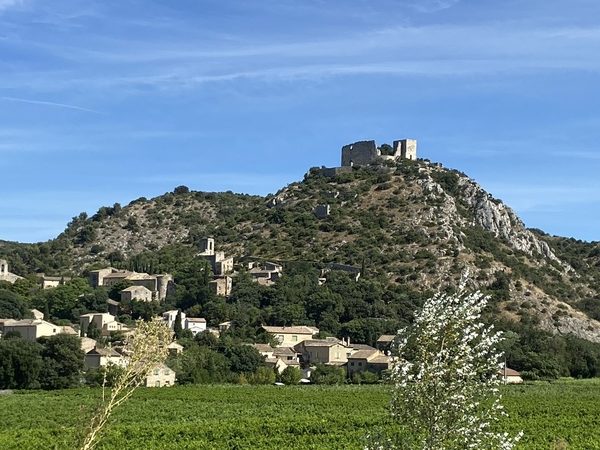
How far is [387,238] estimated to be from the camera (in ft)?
348

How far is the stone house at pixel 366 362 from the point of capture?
7420 cm

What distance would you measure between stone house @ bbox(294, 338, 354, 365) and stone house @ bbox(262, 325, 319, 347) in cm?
403

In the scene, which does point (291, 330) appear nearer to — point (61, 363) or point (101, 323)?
point (101, 323)

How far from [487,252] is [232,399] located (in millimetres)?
60051

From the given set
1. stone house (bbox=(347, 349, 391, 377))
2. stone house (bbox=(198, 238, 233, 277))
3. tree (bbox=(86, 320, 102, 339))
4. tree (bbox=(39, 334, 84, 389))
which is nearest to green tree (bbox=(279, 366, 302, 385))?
stone house (bbox=(347, 349, 391, 377))

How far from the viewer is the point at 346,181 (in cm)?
12481

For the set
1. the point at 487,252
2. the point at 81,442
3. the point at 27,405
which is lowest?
the point at 27,405

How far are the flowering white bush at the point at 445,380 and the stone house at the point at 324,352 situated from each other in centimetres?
6904

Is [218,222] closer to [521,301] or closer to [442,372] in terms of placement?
[521,301]

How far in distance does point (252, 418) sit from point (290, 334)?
48.7 meters

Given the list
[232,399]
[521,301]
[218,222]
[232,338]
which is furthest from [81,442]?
[218,222]

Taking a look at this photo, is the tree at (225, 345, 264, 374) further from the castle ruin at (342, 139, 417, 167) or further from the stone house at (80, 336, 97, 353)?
the castle ruin at (342, 139, 417, 167)

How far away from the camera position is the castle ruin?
13000cm

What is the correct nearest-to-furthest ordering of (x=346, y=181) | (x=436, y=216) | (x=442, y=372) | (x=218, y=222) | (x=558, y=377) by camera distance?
(x=442, y=372) → (x=558, y=377) → (x=436, y=216) → (x=346, y=181) → (x=218, y=222)
